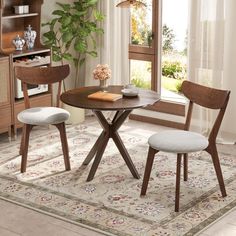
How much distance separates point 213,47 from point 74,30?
5.49 feet

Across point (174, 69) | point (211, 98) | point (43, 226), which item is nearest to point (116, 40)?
point (174, 69)

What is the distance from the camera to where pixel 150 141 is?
4.77m

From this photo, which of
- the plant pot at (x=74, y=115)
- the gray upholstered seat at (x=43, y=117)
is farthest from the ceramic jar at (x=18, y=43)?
the gray upholstered seat at (x=43, y=117)

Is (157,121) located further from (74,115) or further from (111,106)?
(111,106)

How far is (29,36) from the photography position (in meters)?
6.79

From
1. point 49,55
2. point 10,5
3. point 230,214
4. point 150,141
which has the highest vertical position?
point 10,5

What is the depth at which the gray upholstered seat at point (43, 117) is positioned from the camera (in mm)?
5352

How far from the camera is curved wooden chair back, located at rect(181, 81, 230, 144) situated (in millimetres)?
4707

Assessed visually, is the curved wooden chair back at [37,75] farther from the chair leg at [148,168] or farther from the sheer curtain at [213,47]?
the sheer curtain at [213,47]

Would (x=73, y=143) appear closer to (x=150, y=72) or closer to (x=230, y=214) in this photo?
(x=150, y=72)

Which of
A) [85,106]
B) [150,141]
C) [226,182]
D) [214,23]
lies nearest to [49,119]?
[85,106]

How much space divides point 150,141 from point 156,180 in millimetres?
642

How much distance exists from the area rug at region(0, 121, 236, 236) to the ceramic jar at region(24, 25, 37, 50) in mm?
1130

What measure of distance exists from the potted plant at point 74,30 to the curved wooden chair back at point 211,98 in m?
2.20
